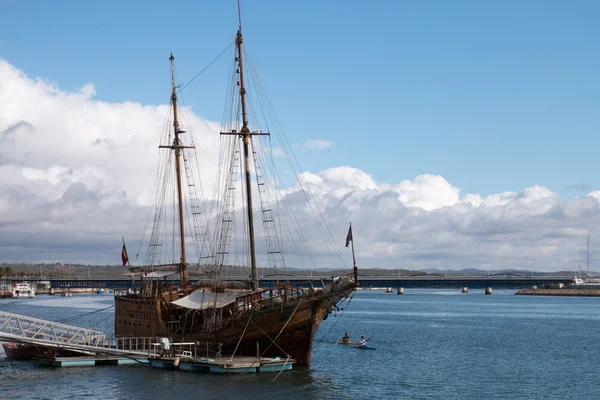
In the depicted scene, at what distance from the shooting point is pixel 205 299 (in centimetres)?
6203

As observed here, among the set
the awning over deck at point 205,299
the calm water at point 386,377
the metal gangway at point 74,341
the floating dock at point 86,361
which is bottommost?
the calm water at point 386,377

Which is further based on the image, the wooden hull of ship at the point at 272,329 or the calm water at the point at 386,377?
the wooden hull of ship at the point at 272,329

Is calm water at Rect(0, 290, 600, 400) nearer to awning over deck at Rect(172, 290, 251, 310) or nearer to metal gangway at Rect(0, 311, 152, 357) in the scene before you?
metal gangway at Rect(0, 311, 152, 357)

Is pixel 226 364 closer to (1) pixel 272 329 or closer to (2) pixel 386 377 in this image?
(1) pixel 272 329

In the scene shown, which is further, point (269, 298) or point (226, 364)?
point (269, 298)

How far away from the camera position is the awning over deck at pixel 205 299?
6053cm

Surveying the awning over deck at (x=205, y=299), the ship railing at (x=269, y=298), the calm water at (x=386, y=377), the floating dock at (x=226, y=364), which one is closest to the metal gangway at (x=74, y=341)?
the calm water at (x=386, y=377)

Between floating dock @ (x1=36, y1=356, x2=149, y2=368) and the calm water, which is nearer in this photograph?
the calm water

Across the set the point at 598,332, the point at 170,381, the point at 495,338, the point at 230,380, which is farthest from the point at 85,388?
the point at 598,332

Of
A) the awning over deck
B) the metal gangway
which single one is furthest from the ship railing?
the metal gangway

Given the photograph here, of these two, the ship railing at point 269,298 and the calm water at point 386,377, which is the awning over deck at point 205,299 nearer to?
the ship railing at point 269,298

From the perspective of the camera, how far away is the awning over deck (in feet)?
199

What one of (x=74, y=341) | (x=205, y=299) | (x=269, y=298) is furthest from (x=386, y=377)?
(x=74, y=341)

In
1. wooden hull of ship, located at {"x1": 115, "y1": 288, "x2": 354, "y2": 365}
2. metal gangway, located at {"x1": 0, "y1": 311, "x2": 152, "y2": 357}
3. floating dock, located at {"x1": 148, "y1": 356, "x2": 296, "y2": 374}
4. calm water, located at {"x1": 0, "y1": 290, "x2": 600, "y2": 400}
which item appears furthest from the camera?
metal gangway, located at {"x1": 0, "y1": 311, "x2": 152, "y2": 357}
